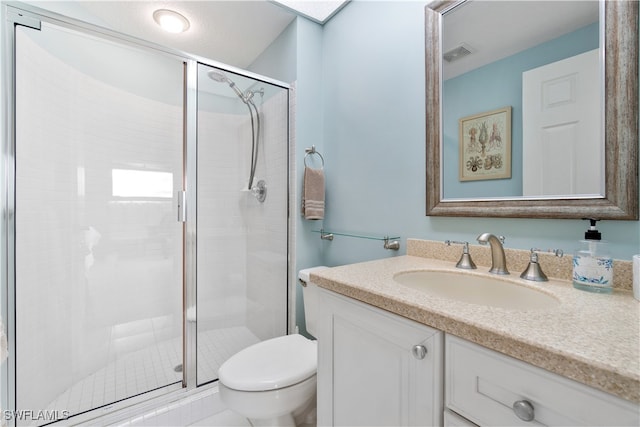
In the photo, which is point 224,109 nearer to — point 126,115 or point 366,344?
point 126,115

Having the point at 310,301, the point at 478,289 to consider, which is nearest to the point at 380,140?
the point at 478,289

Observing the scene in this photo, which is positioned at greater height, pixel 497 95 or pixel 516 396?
pixel 497 95

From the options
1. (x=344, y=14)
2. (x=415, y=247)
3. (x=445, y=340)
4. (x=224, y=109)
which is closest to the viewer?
(x=445, y=340)

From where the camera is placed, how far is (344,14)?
1.68 metres

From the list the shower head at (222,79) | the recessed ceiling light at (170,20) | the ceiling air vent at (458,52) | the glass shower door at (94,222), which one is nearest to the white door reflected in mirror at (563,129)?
the ceiling air vent at (458,52)

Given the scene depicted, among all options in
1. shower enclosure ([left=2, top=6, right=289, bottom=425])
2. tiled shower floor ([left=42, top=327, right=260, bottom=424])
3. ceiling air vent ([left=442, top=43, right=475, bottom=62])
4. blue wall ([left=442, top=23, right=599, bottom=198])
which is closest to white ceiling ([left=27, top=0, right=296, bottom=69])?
shower enclosure ([left=2, top=6, right=289, bottom=425])

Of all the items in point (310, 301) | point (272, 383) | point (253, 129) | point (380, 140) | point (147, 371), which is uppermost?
point (253, 129)

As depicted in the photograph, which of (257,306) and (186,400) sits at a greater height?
(257,306)

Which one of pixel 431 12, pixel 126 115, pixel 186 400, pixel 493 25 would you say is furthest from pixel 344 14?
pixel 186 400

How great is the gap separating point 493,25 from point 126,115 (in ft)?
7.03

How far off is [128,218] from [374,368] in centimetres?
190

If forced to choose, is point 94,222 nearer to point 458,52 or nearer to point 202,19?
point 202,19

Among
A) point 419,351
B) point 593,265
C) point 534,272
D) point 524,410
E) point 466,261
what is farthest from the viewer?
point 466,261

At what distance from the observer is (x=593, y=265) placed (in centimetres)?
72
